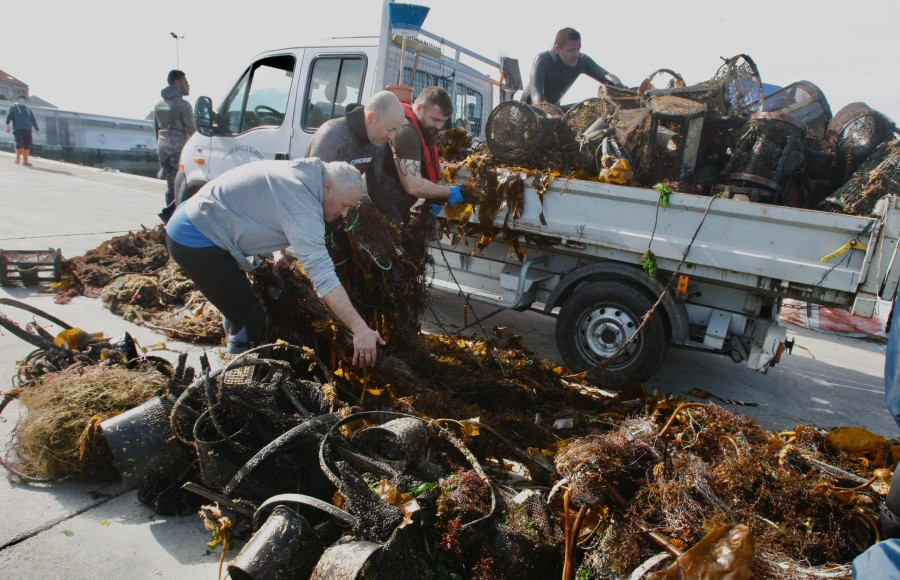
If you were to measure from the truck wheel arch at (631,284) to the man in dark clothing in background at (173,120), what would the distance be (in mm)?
5973

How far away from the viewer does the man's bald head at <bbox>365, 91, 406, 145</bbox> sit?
3621 millimetres

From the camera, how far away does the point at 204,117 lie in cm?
627

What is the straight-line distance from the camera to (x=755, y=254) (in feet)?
12.8

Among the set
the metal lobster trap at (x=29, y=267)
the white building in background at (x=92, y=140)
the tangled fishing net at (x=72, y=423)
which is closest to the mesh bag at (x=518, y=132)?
the tangled fishing net at (x=72, y=423)

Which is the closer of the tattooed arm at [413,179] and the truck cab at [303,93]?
the tattooed arm at [413,179]

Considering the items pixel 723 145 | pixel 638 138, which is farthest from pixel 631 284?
pixel 723 145

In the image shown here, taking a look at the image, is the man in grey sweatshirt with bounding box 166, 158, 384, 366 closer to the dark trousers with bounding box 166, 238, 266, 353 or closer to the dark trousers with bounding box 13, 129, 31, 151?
the dark trousers with bounding box 166, 238, 266, 353

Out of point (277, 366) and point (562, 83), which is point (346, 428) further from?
point (562, 83)

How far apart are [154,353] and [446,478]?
316cm

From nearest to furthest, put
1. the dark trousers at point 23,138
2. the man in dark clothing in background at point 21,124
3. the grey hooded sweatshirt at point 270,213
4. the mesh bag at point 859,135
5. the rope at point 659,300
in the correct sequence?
the grey hooded sweatshirt at point 270,213 < the rope at point 659,300 < the mesh bag at point 859,135 < the man in dark clothing in background at point 21,124 < the dark trousers at point 23,138

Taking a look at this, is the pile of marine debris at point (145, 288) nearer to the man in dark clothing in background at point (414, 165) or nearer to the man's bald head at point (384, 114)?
the man in dark clothing in background at point (414, 165)

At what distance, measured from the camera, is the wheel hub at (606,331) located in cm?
444

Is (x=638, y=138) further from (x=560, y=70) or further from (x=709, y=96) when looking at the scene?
(x=560, y=70)

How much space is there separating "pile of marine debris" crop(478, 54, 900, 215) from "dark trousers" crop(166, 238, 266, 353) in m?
2.70
